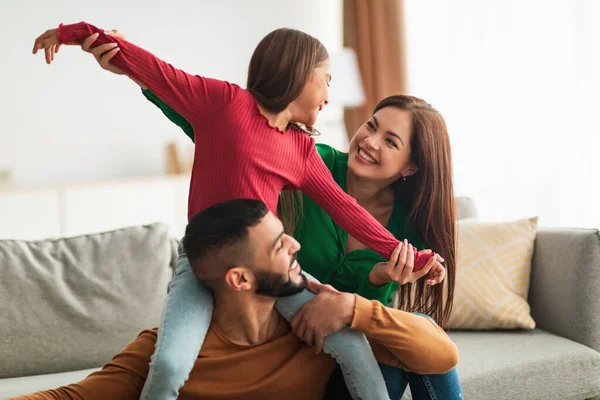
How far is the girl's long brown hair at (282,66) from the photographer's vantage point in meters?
1.47

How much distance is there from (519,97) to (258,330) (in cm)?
248

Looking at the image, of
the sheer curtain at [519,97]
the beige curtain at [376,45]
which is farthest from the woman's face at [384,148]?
the beige curtain at [376,45]

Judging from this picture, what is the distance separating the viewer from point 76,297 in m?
2.26

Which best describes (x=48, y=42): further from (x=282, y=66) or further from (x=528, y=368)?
(x=528, y=368)

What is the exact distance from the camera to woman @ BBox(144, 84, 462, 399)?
74.6 inches

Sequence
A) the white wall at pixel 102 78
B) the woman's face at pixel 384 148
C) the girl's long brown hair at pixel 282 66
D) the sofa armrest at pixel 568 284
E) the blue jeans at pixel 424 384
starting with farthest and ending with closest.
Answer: the white wall at pixel 102 78, the sofa armrest at pixel 568 284, the woman's face at pixel 384 148, the blue jeans at pixel 424 384, the girl's long brown hair at pixel 282 66

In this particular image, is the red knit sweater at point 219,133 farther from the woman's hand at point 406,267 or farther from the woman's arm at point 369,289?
the woman's arm at point 369,289

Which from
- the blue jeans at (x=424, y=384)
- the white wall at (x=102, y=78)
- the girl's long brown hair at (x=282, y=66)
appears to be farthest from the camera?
the white wall at (x=102, y=78)

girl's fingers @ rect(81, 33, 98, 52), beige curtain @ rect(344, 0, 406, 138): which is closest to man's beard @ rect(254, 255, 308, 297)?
girl's fingers @ rect(81, 33, 98, 52)

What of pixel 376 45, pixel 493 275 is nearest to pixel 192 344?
pixel 493 275

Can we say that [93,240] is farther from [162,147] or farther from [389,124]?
[162,147]

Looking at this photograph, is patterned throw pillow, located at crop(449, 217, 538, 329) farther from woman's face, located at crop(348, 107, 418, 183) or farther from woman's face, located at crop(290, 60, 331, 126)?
woman's face, located at crop(290, 60, 331, 126)

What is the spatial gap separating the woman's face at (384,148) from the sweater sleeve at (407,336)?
0.43 m

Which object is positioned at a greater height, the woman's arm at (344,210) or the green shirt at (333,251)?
the woman's arm at (344,210)
